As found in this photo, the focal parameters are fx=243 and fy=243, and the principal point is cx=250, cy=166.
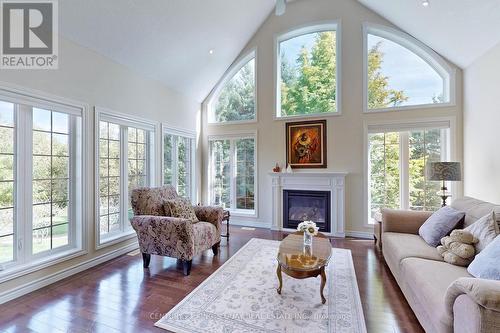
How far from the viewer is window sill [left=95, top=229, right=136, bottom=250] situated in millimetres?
3379

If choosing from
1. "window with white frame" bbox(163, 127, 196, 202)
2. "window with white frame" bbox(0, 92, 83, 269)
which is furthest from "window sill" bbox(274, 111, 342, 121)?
"window with white frame" bbox(0, 92, 83, 269)

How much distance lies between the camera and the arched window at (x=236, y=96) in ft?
18.1

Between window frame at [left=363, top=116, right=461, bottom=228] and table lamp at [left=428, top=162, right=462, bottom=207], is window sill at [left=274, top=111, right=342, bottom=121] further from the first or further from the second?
table lamp at [left=428, top=162, right=462, bottom=207]

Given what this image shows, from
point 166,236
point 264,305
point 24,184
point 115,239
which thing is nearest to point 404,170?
point 264,305

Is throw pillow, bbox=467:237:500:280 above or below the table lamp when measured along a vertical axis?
below

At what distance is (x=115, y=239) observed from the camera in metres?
3.59

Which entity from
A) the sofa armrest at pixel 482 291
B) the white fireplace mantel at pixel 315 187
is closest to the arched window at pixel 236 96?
the white fireplace mantel at pixel 315 187

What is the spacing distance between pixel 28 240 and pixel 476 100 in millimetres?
6140

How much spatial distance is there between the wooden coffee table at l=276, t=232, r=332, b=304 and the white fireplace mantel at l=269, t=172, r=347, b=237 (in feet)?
6.32

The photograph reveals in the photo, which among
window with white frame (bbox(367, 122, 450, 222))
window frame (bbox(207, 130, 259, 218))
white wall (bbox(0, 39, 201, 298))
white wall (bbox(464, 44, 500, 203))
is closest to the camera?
white wall (bbox(0, 39, 201, 298))

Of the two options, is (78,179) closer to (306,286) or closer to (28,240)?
(28,240)

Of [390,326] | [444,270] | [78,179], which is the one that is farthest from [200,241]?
[444,270]

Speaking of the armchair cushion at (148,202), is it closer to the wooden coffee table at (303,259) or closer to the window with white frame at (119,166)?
the window with white frame at (119,166)

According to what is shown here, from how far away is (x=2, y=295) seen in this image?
A: 92.8 inches
